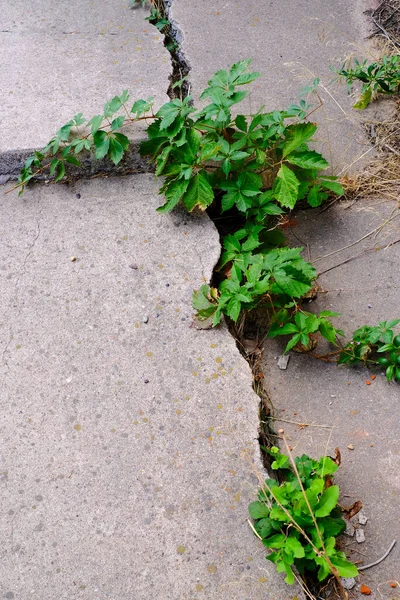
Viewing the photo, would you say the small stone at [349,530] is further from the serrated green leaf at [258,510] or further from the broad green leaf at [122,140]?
the broad green leaf at [122,140]

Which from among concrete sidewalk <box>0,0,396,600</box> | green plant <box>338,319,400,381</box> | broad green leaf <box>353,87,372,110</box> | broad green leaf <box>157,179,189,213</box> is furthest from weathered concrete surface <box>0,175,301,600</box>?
broad green leaf <box>353,87,372,110</box>

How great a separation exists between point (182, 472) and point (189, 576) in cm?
28

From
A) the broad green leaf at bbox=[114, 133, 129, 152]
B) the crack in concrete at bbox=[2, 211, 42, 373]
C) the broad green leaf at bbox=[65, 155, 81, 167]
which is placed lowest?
the crack in concrete at bbox=[2, 211, 42, 373]

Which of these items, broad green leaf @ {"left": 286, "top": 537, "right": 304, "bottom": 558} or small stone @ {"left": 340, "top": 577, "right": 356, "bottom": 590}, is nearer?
broad green leaf @ {"left": 286, "top": 537, "right": 304, "bottom": 558}

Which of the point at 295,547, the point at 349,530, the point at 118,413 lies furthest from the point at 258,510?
the point at 118,413

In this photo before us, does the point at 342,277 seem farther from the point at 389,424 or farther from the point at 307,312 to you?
the point at 389,424

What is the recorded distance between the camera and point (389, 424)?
187cm

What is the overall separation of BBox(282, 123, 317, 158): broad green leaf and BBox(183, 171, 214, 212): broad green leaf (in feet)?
0.99

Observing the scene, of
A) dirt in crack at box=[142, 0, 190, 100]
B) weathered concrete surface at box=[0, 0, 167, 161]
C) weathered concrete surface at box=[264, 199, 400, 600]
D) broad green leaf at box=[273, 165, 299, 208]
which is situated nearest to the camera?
weathered concrete surface at box=[264, 199, 400, 600]

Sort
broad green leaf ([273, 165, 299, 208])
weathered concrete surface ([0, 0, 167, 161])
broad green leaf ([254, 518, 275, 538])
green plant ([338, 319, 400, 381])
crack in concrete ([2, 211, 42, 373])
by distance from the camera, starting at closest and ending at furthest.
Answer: broad green leaf ([254, 518, 275, 538]) < green plant ([338, 319, 400, 381]) < crack in concrete ([2, 211, 42, 373]) < broad green leaf ([273, 165, 299, 208]) < weathered concrete surface ([0, 0, 167, 161])

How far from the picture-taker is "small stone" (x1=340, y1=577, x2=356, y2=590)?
1.61m

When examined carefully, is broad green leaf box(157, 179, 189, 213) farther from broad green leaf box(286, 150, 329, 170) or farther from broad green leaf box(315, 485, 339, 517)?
broad green leaf box(315, 485, 339, 517)

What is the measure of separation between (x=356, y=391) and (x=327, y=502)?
47cm

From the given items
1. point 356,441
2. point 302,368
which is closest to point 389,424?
point 356,441
